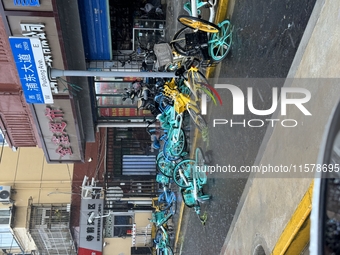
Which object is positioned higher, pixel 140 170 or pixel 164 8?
pixel 164 8

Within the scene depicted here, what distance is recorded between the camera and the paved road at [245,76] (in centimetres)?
498

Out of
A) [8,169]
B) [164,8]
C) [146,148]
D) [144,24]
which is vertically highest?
[164,8]

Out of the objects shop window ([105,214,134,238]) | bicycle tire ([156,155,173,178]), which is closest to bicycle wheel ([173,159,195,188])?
bicycle tire ([156,155,173,178])

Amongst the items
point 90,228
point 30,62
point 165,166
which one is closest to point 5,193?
point 90,228

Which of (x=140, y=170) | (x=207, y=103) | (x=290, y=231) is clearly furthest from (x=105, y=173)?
(x=290, y=231)

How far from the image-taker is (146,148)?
48.6ft

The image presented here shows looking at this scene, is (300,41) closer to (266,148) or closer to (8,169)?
(266,148)

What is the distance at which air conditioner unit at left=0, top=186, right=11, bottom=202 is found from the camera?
47.4ft

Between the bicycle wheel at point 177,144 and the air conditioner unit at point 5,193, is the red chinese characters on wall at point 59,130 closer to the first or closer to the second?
the bicycle wheel at point 177,144

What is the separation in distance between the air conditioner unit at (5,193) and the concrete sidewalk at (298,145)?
12.0 meters

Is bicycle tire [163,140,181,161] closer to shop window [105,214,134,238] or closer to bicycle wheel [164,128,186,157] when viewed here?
bicycle wheel [164,128,186,157]

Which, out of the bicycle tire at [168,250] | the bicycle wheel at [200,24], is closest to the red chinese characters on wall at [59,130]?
the bicycle wheel at [200,24]

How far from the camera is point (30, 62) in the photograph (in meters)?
5.45

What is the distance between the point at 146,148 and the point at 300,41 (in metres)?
Result: 10.7
